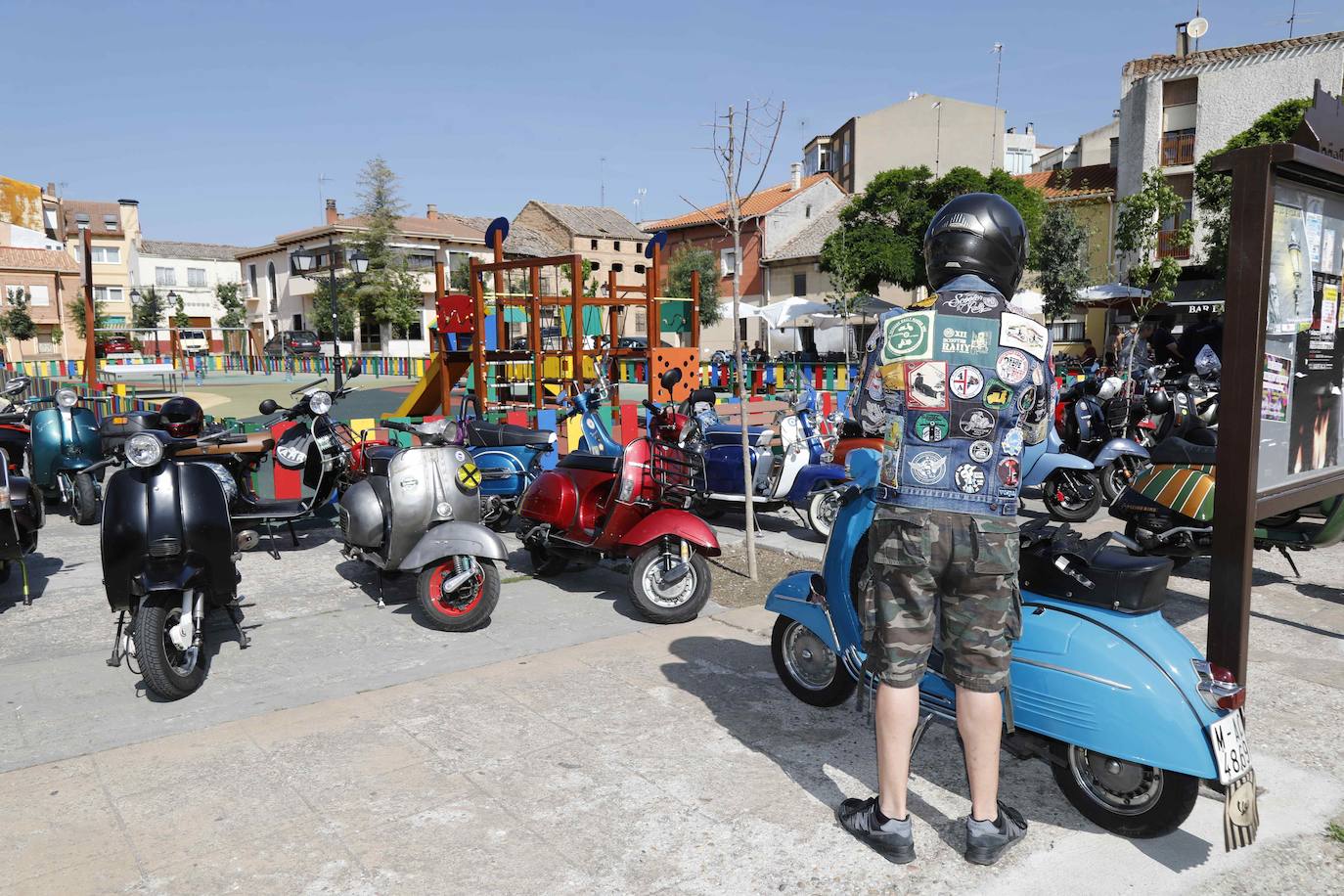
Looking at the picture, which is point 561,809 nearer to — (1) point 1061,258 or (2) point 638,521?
(2) point 638,521

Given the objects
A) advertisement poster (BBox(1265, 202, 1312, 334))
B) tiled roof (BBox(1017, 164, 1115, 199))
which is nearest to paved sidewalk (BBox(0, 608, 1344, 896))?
advertisement poster (BBox(1265, 202, 1312, 334))

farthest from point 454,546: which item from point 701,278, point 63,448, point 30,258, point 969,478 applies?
point 701,278

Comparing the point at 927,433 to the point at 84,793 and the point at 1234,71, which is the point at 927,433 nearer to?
the point at 84,793

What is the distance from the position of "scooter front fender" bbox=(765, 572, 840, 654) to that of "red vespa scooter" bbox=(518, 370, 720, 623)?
112 centimetres

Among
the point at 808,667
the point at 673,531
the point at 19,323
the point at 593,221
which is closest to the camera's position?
the point at 808,667

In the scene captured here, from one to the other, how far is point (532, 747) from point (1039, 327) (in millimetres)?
2317

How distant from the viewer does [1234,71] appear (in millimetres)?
30328

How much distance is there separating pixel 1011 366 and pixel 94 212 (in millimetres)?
81110

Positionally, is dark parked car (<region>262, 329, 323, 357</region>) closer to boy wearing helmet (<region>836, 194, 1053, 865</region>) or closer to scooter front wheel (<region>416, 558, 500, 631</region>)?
scooter front wheel (<region>416, 558, 500, 631</region>)

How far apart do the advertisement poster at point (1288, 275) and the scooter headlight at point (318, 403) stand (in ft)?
17.6

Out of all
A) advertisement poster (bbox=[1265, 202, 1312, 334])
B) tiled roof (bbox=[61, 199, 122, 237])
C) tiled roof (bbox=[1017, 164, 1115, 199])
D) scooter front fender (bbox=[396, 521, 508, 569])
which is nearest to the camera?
advertisement poster (bbox=[1265, 202, 1312, 334])

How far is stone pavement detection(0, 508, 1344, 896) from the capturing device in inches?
106

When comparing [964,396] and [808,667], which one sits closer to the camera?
[964,396]

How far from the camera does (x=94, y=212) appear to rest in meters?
69.0
